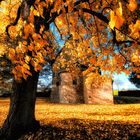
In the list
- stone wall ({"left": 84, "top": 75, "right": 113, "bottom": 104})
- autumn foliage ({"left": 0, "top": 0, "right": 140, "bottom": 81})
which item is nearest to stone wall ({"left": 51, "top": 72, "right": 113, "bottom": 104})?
stone wall ({"left": 84, "top": 75, "right": 113, "bottom": 104})

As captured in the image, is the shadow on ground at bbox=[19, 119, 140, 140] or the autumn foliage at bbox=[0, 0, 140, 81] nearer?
the autumn foliage at bbox=[0, 0, 140, 81]

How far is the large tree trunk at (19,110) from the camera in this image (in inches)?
448

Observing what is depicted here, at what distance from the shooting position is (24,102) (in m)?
11.5

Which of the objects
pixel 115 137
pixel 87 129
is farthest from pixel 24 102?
pixel 115 137

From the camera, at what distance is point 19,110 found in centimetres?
1146

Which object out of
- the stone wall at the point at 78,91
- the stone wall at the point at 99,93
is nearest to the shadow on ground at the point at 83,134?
the stone wall at the point at 78,91

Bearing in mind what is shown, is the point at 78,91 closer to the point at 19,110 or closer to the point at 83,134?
the point at 83,134

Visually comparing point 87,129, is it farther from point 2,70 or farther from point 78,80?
point 2,70

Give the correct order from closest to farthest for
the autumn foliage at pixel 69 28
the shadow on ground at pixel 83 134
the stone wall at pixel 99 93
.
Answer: the autumn foliage at pixel 69 28
the shadow on ground at pixel 83 134
the stone wall at pixel 99 93

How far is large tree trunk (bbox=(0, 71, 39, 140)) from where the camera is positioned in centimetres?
→ 1139

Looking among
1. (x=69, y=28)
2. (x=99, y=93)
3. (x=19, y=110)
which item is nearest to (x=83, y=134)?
(x=19, y=110)

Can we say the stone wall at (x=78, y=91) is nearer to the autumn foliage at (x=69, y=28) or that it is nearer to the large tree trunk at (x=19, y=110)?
the autumn foliage at (x=69, y=28)

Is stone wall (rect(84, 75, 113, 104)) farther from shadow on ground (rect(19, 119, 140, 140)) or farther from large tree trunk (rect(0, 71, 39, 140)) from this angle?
large tree trunk (rect(0, 71, 39, 140))

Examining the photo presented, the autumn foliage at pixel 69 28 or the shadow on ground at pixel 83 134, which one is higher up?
the autumn foliage at pixel 69 28
